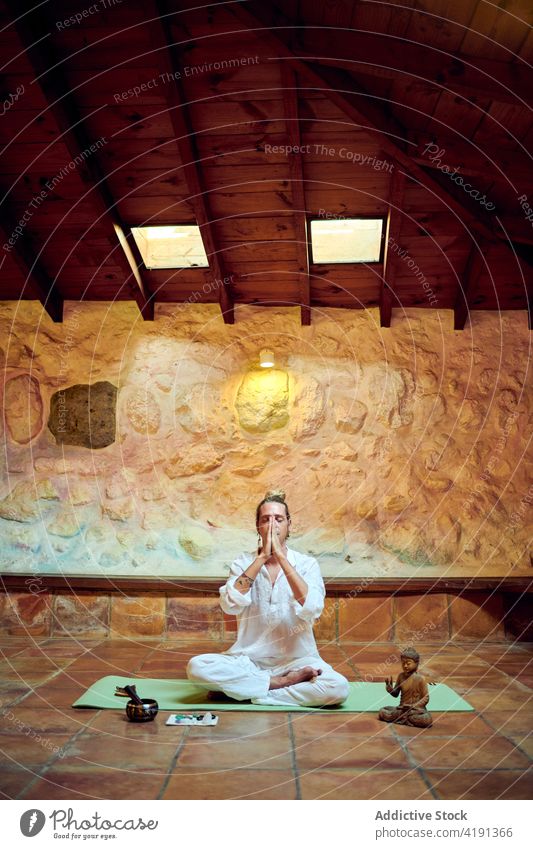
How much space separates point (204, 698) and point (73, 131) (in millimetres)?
3228

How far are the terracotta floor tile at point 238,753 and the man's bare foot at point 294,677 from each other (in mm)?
489

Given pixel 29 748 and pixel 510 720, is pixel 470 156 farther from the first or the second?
pixel 29 748

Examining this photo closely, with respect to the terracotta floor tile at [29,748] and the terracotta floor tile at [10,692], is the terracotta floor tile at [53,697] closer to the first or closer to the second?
the terracotta floor tile at [10,692]

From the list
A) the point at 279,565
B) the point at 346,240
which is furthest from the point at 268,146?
the point at 279,565

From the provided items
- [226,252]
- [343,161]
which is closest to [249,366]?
[226,252]

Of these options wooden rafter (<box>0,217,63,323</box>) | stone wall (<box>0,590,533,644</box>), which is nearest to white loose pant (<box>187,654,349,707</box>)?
stone wall (<box>0,590,533,644</box>)

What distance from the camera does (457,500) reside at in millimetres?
5480

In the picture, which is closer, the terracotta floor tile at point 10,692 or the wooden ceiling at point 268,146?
the terracotta floor tile at point 10,692

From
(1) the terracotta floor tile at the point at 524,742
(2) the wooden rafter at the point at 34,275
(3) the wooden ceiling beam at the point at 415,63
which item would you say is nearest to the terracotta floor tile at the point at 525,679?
(1) the terracotta floor tile at the point at 524,742

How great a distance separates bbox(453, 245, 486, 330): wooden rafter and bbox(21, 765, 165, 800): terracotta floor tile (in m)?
3.97

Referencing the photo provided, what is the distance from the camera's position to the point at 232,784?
2.29 metres

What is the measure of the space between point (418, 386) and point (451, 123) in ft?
7.01

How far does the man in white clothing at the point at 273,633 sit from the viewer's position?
10.9ft

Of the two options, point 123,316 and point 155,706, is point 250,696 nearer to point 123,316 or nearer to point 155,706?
point 155,706
